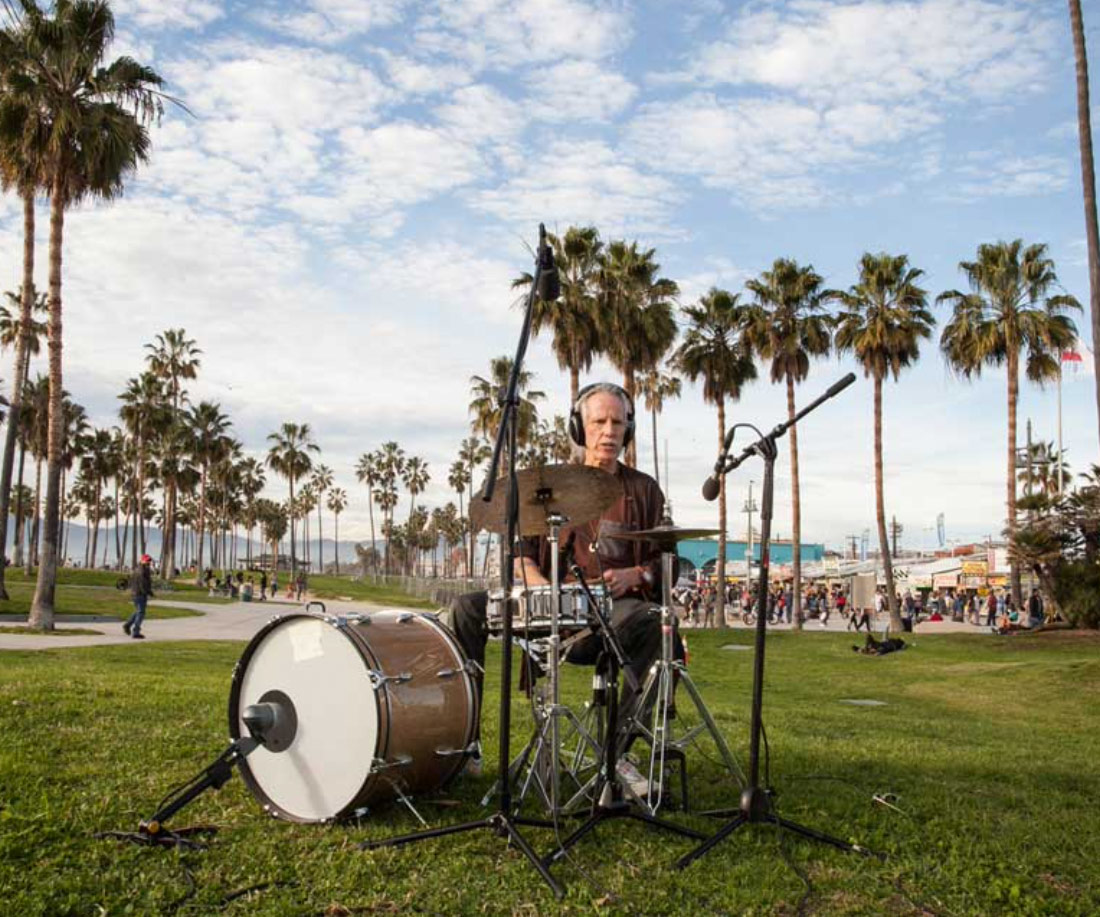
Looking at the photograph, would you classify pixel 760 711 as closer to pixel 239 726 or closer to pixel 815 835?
pixel 815 835

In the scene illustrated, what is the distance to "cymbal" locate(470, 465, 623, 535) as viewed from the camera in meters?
4.91

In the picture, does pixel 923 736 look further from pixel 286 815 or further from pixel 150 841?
pixel 150 841

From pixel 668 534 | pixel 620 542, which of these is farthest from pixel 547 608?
pixel 620 542

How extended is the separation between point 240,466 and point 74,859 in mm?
117359

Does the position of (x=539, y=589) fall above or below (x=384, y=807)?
above

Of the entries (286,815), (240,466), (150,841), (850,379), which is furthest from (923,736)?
(240,466)

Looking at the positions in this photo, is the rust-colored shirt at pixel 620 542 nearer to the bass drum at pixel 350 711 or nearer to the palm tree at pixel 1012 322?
the bass drum at pixel 350 711

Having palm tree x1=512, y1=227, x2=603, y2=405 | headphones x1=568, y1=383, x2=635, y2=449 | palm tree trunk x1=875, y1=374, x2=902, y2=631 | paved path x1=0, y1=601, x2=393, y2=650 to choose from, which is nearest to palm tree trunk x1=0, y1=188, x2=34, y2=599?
paved path x1=0, y1=601, x2=393, y2=650

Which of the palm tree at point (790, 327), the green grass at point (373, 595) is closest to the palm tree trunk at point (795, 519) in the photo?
the palm tree at point (790, 327)

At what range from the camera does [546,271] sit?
4.87 m

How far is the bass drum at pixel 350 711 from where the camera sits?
16.0 feet

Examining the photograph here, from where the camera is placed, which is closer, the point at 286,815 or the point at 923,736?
the point at 286,815

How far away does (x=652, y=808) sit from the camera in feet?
17.5

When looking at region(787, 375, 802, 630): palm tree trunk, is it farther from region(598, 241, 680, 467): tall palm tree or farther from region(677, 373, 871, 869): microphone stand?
region(677, 373, 871, 869): microphone stand
